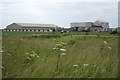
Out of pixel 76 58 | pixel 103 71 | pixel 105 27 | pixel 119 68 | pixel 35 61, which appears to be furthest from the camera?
pixel 105 27

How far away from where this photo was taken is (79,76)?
171 inches

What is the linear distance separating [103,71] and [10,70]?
8.45 feet

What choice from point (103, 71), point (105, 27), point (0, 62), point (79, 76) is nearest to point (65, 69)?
point (79, 76)

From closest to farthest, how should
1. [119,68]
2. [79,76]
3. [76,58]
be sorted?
[79,76] < [119,68] < [76,58]

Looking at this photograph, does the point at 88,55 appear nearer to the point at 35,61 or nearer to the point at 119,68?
the point at 119,68

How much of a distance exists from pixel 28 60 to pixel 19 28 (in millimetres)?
70952

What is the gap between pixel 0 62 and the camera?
5121 mm

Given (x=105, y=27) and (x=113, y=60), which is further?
(x=105, y=27)

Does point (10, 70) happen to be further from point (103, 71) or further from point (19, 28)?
point (19, 28)

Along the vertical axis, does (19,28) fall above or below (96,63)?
above

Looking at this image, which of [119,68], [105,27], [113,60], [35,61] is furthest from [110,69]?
[105,27]

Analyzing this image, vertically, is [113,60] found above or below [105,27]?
below

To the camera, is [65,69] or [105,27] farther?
[105,27]

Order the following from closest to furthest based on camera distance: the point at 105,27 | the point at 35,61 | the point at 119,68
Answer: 1. the point at 119,68
2. the point at 35,61
3. the point at 105,27
